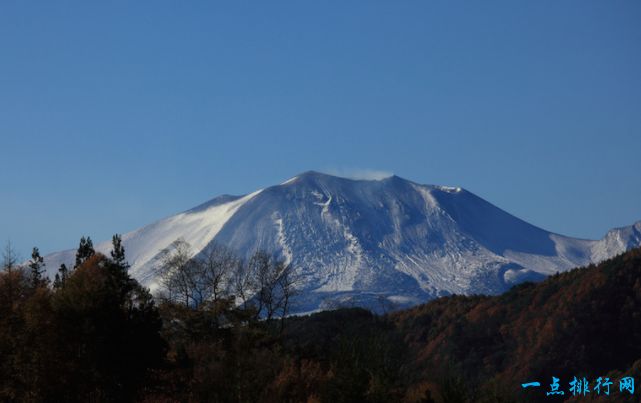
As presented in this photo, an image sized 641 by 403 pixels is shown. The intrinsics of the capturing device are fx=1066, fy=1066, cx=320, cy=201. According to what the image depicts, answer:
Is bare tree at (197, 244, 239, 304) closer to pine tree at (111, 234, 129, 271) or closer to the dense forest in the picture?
the dense forest

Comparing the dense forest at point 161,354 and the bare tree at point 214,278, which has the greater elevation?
the bare tree at point 214,278

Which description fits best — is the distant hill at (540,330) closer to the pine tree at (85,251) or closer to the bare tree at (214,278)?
the bare tree at (214,278)

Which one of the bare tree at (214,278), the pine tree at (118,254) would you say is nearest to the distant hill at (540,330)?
the bare tree at (214,278)

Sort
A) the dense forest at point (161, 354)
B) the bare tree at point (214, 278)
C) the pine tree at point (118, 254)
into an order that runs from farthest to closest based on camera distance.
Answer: the bare tree at point (214, 278)
the pine tree at point (118, 254)
the dense forest at point (161, 354)

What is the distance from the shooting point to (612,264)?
4397 inches

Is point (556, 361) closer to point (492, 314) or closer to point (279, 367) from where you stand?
point (492, 314)

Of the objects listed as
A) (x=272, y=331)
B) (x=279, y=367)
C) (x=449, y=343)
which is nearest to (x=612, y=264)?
(x=449, y=343)

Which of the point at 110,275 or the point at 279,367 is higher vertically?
the point at 110,275

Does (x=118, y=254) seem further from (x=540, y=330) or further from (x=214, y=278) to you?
(x=540, y=330)

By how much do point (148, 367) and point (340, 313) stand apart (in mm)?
58626

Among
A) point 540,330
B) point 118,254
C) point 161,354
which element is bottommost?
point 540,330

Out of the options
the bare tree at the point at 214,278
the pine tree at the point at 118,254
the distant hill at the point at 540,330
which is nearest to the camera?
the pine tree at the point at 118,254

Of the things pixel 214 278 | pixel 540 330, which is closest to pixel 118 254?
pixel 214 278

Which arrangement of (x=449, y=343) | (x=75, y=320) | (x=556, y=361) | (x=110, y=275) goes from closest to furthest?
(x=75, y=320)
(x=110, y=275)
(x=556, y=361)
(x=449, y=343)
